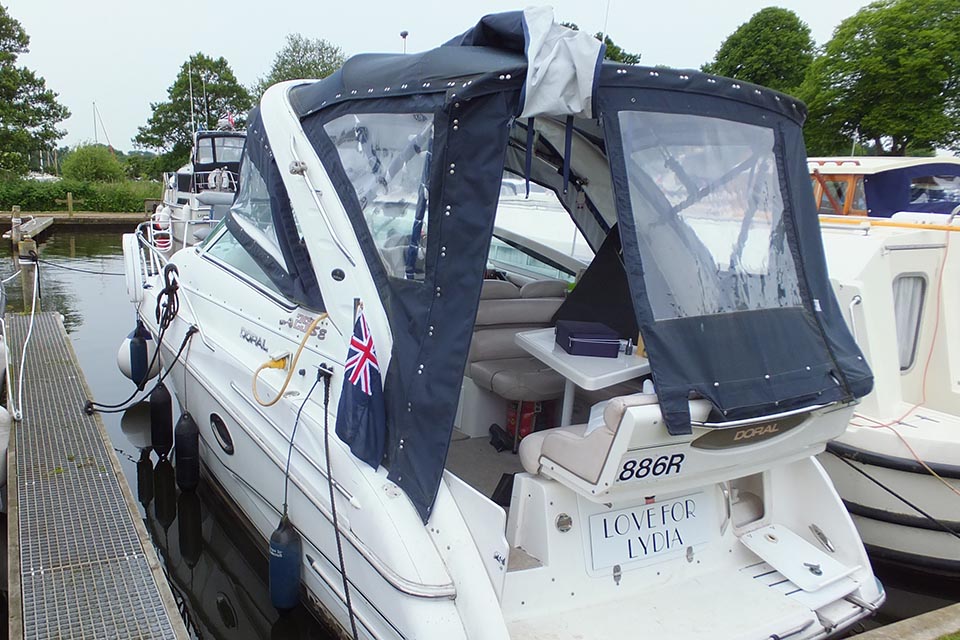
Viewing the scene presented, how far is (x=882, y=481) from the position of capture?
165 inches

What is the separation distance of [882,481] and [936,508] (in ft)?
→ 1.10

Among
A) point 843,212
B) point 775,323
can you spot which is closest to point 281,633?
point 775,323

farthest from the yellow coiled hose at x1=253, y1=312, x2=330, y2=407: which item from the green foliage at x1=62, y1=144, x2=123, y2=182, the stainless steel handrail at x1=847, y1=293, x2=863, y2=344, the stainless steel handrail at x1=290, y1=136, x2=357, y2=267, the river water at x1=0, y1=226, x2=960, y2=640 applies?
the green foliage at x1=62, y1=144, x2=123, y2=182

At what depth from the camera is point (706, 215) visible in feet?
8.55

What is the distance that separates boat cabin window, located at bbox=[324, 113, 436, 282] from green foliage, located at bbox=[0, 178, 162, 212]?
2547 centimetres

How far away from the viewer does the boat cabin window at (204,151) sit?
15586mm

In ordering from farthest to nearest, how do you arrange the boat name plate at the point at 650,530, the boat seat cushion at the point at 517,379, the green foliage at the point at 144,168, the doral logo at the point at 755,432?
the green foliage at the point at 144,168 → the boat seat cushion at the point at 517,379 → the boat name plate at the point at 650,530 → the doral logo at the point at 755,432

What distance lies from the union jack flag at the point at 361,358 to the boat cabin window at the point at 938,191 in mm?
8763

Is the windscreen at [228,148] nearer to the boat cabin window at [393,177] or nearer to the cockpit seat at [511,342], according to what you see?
the cockpit seat at [511,342]

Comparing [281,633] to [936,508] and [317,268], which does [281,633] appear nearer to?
[317,268]

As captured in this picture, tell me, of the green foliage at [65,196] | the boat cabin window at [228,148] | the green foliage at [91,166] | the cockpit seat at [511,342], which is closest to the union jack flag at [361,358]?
the cockpit seat at [511,342]

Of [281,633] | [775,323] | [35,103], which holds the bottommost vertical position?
[281,633]

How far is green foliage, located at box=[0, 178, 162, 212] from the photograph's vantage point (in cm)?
2303

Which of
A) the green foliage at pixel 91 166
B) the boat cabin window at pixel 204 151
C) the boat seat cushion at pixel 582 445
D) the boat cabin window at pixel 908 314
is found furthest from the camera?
the green foliage at pixel 91 166
